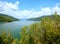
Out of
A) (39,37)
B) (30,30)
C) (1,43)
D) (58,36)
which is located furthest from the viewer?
(1,43)

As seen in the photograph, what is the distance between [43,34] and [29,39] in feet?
15.1

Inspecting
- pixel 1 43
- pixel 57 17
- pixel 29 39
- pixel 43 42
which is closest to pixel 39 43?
pixel 43 42

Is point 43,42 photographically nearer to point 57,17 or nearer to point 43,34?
point 43,34

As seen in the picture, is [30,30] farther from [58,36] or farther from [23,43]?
[58,36]

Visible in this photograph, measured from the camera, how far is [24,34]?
30.1 meters

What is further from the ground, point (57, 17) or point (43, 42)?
point (57, 17)

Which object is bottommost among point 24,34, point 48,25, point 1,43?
point 1,43

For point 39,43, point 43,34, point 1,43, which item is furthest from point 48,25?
point 1,43

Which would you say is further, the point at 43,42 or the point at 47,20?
the point at 47,20

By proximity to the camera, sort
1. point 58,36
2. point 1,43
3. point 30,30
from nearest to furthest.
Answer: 1. point 58,36
2. point 30,30
3. point 1,43

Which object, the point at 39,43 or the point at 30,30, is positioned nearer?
the point at 39,43

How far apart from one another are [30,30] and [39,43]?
380cm

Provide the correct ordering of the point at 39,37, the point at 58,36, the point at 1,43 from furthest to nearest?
the point at 1,43
the point at 39,37
the point at 58,36

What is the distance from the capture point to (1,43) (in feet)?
107
